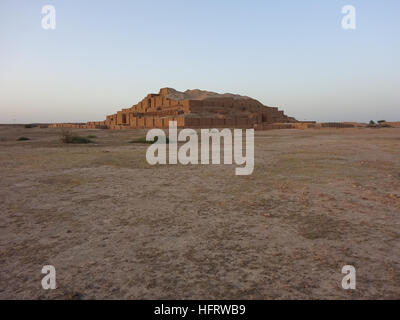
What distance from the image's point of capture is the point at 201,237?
236cm

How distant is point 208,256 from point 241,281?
384mm

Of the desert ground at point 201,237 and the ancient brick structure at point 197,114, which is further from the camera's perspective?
the ancient brick structure at point 197,114

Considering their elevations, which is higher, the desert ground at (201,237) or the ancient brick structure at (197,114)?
the ancient brick structure at (197,114)

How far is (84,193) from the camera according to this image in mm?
3893

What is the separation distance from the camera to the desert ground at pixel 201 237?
5.42 ft

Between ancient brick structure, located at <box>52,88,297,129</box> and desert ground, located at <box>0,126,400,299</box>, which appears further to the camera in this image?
ancient brick structure, located at <box>52,88,297,129</box>

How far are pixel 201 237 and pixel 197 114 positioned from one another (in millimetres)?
26417

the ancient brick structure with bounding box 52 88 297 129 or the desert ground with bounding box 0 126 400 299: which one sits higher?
the ancient brick structure with bounding box 52 88 297 129

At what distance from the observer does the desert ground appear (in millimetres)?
1651

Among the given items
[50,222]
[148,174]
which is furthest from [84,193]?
[148,174]

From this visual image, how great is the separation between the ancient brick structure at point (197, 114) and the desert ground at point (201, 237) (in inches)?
796

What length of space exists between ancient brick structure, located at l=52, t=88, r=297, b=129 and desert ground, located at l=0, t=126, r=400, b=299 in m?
20.2

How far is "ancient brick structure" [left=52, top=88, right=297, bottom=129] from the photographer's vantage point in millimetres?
25319
